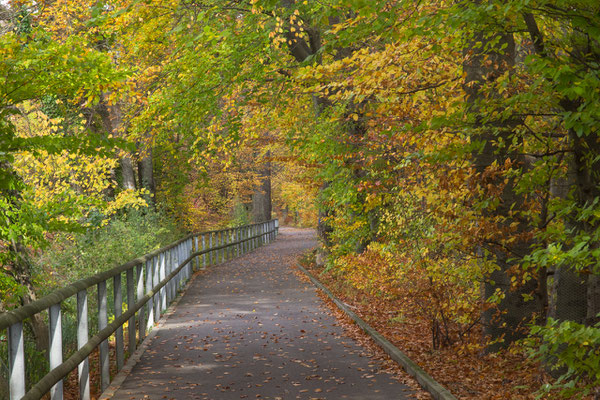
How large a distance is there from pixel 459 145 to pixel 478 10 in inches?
67.7

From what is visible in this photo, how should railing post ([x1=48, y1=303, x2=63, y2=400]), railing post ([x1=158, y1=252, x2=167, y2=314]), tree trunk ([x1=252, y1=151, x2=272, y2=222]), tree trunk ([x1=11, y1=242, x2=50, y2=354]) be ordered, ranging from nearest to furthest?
1. railing post ([x1=48, y1=303, x2=63, y2=400])
2. tree trunk ([x1=11, y1=242, x2=50, y2=354])
3. railing post ([x1=158, y1=252, x2=167, y2=314])
4. tree trunk ([x1=252, y1=151, x2=272, y2=222])

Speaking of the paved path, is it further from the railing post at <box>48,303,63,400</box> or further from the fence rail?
the railing post at <box>48,303,63,400</box>

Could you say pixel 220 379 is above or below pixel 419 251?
below

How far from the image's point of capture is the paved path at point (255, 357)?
7961mm

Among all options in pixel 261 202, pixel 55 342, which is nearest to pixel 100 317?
pixel 55 342

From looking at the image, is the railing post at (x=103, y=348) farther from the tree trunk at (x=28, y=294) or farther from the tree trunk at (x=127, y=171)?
the tree trunk at (x=127, y=171)

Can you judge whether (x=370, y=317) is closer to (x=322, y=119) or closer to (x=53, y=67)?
(x=322, y=119)

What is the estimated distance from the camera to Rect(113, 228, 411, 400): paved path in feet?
26.1

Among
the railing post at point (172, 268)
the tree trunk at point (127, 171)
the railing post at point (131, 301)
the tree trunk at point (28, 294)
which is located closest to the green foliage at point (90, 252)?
the railing post at point (172, 268)

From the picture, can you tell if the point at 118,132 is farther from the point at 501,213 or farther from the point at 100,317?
the point at 501,213

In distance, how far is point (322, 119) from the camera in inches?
693

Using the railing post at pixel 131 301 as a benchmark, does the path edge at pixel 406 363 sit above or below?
below

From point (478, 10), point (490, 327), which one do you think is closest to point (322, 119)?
point (490, 327)

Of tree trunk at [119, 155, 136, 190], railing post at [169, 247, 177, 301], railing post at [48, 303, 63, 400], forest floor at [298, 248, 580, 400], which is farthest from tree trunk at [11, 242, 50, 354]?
tree trunk at [119, 155, 136, 190]
